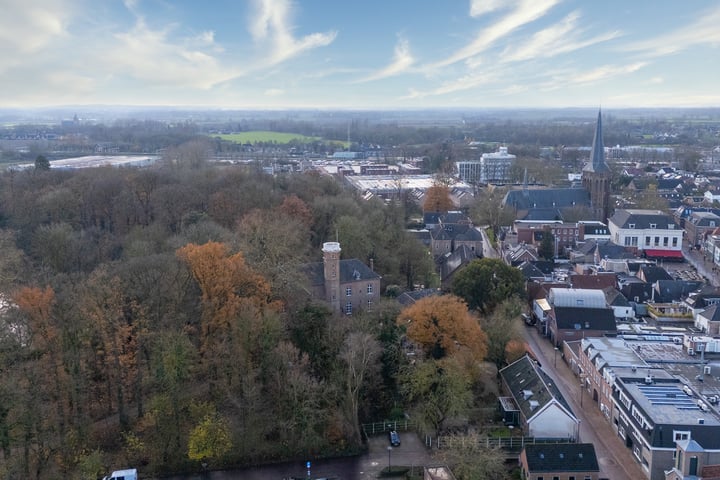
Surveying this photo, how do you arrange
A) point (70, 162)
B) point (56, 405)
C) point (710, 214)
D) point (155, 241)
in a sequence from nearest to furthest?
point (56, 405) < point (155, 241) < point (710, 214) < point (70, 162)

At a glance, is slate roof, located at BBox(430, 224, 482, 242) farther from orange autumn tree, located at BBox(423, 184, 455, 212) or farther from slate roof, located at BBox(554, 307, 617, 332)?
slate roof, located at BBox(554, 307, 617, 332)

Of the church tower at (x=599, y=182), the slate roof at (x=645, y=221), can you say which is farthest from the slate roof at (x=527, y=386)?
the church tower at (x=599, y=182)

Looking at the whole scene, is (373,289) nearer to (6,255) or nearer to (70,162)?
(6,255)

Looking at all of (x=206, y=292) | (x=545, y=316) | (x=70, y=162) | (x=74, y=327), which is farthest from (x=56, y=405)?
(x=70, y=162)

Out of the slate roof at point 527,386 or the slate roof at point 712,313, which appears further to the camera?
the slate roof at point 712,313

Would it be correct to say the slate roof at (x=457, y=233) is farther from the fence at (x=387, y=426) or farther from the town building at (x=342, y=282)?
the fence at (x=387, y=426)

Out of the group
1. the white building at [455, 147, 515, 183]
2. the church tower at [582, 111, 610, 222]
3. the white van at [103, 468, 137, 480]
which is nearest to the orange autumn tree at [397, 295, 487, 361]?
the white van at [103, 468, 137, 480]
